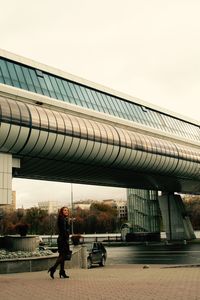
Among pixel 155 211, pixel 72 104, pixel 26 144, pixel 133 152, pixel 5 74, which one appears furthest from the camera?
pixel 155 211

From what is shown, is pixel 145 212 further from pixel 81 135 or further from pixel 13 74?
pixel 13 74

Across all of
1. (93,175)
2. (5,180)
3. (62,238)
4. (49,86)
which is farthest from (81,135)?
(62,238)

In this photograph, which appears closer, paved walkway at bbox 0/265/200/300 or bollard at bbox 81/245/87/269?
paved walkway at bbox 0/265/200/300

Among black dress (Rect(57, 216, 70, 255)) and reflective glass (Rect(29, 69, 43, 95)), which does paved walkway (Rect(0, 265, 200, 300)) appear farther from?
reflective glass (Rect(29, 69, 43, 95))

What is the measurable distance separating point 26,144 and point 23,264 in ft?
41.0

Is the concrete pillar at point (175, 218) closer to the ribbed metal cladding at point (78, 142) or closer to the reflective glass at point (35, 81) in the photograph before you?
the ribbed metal cladding at point (78, 142)

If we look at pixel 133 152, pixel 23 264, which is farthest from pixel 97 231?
pixel 23 264

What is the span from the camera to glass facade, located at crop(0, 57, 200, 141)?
30953mm

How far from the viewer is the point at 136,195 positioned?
69562 millimetres

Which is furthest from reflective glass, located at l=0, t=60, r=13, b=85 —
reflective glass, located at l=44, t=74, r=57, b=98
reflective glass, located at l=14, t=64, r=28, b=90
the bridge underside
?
the bridge underside

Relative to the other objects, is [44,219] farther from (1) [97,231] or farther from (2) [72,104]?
(2) [72,104]

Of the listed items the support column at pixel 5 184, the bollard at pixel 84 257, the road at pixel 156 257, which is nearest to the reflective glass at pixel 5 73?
the support column at pixel 5 184

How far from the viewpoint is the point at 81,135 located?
104 feet

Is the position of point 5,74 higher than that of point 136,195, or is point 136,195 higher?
point 5,74
